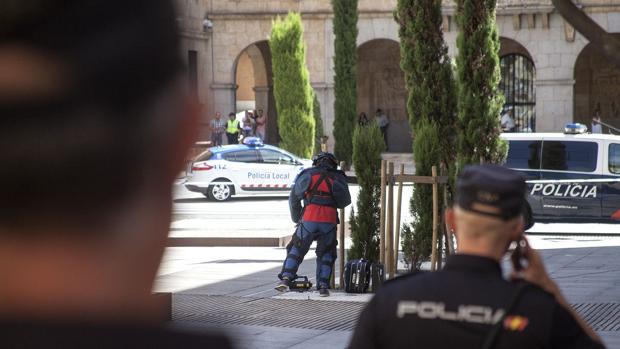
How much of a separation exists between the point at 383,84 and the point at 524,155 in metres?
22.3

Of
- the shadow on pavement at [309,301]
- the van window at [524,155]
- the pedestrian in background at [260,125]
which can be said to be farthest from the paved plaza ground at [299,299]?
the pedestrian in background at [260,125]

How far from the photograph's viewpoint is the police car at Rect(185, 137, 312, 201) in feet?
87.8

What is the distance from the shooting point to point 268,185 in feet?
89.8

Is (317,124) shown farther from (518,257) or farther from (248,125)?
(518,257)

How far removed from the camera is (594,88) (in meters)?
40.0

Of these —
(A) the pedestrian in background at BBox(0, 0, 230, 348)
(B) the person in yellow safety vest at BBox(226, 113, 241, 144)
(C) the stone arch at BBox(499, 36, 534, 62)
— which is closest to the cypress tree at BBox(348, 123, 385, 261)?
(A) the pedestrian in background at BBox(0, 0, 230, 348)

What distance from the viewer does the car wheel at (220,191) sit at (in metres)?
26.7

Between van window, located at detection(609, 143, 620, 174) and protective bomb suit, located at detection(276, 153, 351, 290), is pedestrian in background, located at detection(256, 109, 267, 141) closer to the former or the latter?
van window, located at detection(609, 143, 620, 174)

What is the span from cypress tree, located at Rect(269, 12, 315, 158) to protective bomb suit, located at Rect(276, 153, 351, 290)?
63.7ft

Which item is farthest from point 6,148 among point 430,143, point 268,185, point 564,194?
point 268,185

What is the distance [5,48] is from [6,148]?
0.06m

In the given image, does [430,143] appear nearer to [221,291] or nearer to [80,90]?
[221,291]

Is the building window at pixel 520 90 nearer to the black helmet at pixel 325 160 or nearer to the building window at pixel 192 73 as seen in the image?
the black helmet at pixel 325 160

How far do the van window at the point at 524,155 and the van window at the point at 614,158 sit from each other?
3.74 feet
